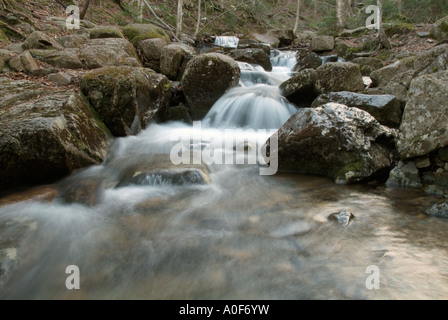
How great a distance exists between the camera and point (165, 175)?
13.3 ft

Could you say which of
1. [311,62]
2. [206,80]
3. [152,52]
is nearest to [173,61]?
[152,52]

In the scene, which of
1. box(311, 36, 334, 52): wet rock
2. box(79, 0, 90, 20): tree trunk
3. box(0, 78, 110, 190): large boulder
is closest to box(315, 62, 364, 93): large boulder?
box(0, 78, 110, 190): large boulder

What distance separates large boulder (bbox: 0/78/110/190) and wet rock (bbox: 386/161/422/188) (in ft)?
16.1

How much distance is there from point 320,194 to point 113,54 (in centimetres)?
720

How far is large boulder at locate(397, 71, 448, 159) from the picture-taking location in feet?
12.2

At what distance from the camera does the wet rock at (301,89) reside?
24.4ft

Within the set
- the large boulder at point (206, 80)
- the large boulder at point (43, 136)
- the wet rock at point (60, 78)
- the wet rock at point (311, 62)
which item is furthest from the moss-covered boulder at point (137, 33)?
the large boulder at point (43, 136)

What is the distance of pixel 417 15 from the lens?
1872 centimetres

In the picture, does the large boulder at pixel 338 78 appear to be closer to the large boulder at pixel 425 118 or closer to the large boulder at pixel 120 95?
the large boulder at pixel 425 118

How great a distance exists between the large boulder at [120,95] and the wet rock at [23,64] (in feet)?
4.93

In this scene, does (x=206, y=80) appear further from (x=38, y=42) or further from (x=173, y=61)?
(x=38, y=42)

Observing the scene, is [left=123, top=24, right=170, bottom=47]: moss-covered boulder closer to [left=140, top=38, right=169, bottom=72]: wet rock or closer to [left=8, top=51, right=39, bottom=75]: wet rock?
[left=140, top=38, right=169, bottom=72]: wet rock

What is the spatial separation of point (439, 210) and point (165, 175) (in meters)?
3.65

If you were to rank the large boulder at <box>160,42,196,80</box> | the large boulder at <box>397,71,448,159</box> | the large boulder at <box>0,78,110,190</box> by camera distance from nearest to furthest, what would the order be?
the large boulder at <box>0,78,110,190</box> → the large boulder at <box>397,71,448,159</box> → the large boulder at <box>160,42,196,80</box>
